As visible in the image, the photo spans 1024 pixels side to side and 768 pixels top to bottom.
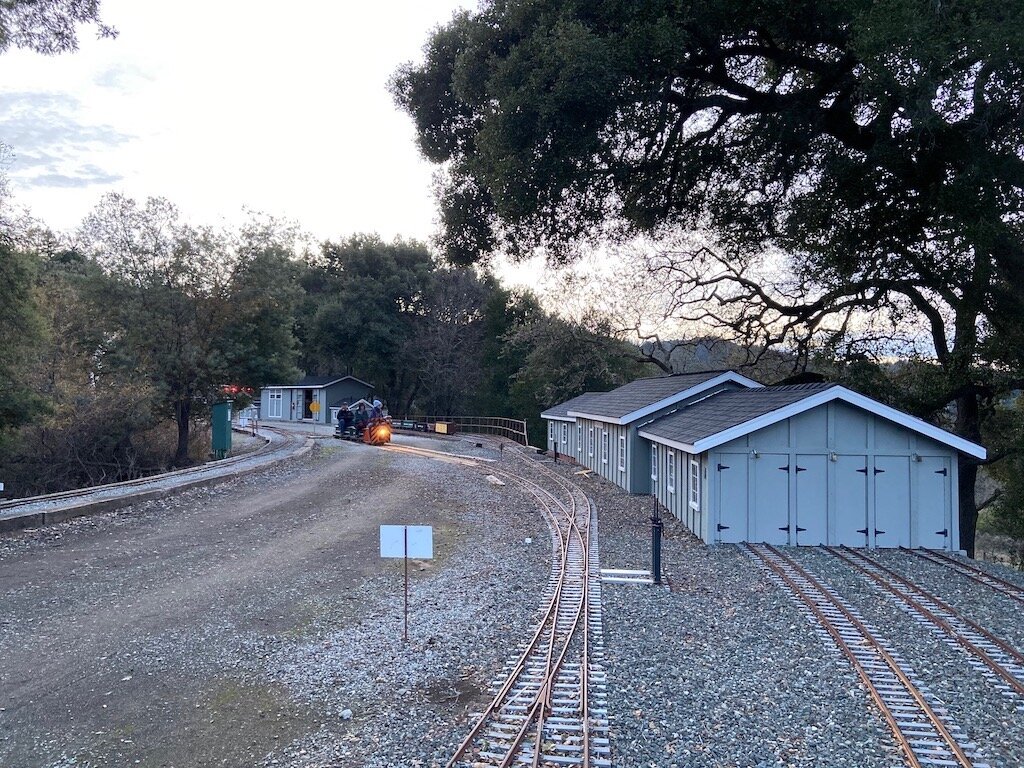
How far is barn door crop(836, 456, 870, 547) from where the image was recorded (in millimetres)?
13922

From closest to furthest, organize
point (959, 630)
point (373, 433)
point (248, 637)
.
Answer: point (959, 630) < point (248, 637) < point (373, 433)

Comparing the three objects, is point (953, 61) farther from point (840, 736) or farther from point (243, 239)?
point (243, 239)

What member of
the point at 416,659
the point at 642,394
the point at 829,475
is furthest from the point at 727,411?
the point at 416,659

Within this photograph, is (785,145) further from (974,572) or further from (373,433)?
(373,433)

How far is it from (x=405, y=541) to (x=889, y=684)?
209 inches

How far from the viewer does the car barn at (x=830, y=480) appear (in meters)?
13.9

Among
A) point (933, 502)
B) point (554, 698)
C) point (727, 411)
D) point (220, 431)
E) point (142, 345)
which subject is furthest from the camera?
point (220, 431)

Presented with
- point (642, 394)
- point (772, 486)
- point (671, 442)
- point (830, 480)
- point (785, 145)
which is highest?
point (785, 145)

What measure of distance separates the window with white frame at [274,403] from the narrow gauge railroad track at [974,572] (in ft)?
197

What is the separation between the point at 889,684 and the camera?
6848 mm

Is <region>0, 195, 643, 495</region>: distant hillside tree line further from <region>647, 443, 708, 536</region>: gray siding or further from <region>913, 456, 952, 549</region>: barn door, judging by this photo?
<region>913, 456, 952, 549</region>: barn door

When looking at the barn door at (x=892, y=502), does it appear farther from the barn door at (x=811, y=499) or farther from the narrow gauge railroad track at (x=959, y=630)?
the narrow gauge railroad track at (x=959, y=630)

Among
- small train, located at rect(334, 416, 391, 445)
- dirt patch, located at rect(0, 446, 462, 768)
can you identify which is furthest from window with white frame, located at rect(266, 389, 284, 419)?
dirt patch, located at rect(0, 446, 462, 768)

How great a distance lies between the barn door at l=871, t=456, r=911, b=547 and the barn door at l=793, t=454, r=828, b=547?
931mm
